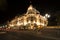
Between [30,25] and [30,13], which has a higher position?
[30,13]

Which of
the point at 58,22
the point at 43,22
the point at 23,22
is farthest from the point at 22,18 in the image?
the point at 58,22

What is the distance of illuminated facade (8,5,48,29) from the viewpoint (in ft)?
180

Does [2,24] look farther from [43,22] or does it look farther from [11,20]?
[43,22]

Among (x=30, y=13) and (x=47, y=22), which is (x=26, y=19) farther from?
(x=47, y=22)

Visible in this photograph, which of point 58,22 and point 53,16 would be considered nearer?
point 58,22

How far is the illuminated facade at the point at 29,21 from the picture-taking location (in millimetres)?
54881

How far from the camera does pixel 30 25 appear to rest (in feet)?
180

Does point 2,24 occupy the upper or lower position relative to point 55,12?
lower

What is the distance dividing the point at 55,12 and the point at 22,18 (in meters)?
14.2

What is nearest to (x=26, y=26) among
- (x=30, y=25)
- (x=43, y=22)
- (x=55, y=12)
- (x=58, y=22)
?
(x=30, y=25)

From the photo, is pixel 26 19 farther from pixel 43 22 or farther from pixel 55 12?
pixel 55 12

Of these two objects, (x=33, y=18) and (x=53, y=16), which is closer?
(x=33, y=18)

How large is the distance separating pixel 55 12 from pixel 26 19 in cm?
1332

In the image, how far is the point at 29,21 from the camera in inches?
2188
